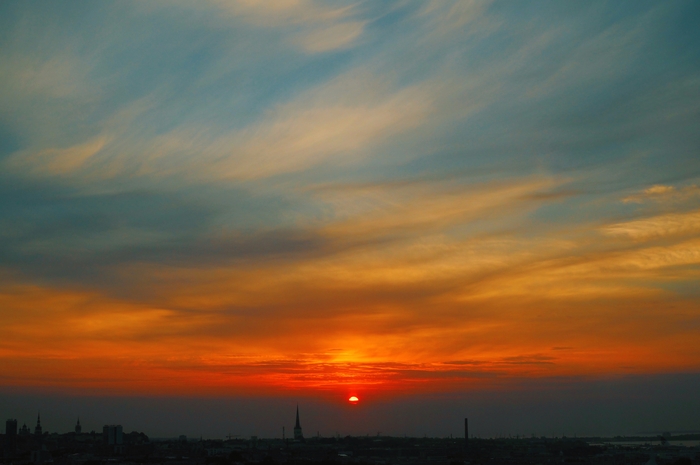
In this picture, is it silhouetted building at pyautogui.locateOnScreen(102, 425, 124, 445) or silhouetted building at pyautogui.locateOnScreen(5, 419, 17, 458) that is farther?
silhouetted building at pyautogui.locateOnScreen(102, 425, 124, 445)

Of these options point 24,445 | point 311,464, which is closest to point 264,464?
point 311,464

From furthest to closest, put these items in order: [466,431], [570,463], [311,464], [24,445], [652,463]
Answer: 1. [466,431]
2. [24,445]
3. [570,463]
4. [311,464]
5. [652,463]

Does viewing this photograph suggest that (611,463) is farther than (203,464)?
Yes

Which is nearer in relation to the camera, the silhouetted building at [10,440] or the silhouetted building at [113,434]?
the silhouetted building at [10,440]

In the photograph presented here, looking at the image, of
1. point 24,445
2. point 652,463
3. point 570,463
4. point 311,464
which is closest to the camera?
Result: point 652,463

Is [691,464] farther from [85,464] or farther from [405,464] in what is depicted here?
[85,464]

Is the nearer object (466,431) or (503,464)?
(503,464)

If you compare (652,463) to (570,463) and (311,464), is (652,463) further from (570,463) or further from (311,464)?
(311,464)

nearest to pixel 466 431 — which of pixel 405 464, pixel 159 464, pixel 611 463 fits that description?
pixel 611 463

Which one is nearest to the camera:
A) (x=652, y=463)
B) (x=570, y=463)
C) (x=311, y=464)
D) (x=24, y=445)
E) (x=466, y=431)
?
(x=652, y=463)
